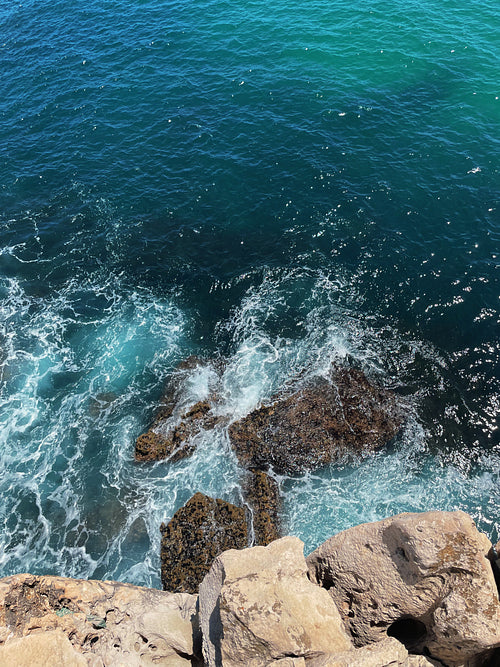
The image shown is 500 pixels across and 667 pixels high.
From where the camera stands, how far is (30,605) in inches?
782

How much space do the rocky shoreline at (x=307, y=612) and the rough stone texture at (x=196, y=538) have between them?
28.8 feet

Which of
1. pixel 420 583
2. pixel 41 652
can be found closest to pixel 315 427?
pixel 420 583

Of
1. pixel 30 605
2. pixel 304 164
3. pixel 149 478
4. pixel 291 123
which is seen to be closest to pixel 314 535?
pixel 149 478

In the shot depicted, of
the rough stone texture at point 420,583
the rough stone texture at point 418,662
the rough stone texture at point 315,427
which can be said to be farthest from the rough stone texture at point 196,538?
the rough stone texture at point 418,662

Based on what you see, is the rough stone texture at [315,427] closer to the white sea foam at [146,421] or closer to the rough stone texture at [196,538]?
the white sea foam at [146,421]

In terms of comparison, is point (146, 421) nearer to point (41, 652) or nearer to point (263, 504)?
point (263, 504)

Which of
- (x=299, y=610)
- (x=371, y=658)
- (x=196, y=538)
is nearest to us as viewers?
(x=371, y=658)

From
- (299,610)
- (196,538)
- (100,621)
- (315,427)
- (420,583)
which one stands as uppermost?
(420,583)

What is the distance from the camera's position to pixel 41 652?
17469 millimetres

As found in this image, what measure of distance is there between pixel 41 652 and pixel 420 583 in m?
14.7

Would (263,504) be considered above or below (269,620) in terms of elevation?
below

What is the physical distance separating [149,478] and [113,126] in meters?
50.7

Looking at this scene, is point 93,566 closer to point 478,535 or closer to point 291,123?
point 478,535

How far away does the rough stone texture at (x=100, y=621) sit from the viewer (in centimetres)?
1917
